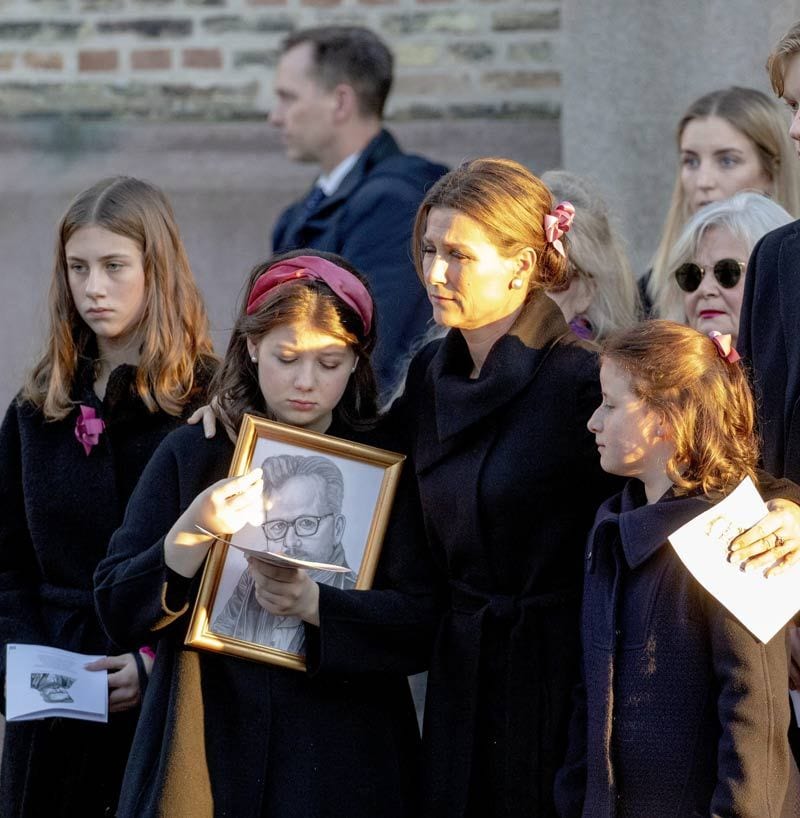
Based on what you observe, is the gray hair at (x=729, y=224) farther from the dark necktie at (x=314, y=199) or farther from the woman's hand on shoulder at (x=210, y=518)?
the dark necktie at (x=314, y=199)

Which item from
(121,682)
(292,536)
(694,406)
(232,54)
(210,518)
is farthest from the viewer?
(232,54)

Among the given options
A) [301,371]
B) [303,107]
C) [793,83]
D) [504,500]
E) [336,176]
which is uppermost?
[303,107]

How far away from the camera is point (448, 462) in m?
3.49

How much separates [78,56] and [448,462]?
3.47 m

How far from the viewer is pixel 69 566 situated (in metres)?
4.06

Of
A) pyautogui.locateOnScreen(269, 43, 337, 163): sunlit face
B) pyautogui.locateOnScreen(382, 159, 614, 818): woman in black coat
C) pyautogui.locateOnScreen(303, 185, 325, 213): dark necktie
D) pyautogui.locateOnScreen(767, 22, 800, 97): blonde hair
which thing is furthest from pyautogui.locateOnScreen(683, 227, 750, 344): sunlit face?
pyautogui.locateOnScreen(269, 43, 337, 163): sunlit face

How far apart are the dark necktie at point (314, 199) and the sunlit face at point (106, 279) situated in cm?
156

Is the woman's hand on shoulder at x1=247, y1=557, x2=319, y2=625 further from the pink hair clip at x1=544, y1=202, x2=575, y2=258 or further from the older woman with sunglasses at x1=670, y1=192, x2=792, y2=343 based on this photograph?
the older woman with sunglasses at x1=670, y1=192, x2=792, y2=343

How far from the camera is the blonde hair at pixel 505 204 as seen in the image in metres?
3.41

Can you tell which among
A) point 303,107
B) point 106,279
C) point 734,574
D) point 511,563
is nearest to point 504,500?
point 511,563

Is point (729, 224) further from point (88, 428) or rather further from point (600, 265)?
point (88, 428)

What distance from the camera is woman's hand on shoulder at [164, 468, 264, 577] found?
3.31 meters

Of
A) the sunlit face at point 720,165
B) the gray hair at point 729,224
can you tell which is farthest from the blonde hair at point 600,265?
the sunlit face at point 720,165

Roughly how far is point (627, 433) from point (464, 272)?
0.50 meters
